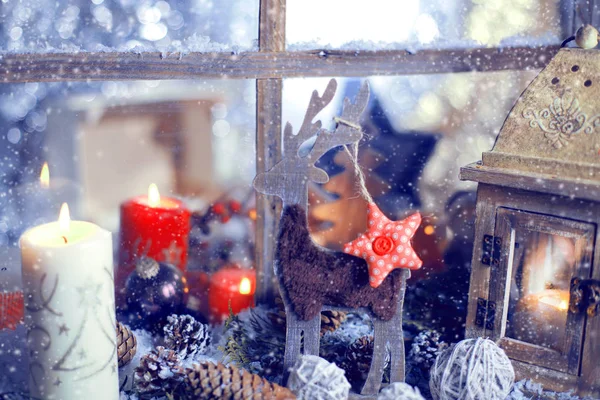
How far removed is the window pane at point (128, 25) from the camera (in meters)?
1.26

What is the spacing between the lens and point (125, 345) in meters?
1.24

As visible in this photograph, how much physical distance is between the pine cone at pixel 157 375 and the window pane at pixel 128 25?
2.02 feet

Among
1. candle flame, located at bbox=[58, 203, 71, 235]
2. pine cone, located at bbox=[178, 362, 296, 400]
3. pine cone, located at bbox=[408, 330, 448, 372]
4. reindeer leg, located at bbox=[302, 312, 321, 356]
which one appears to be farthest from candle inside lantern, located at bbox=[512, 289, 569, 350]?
candle flame, located at bbox=[58, 203, 71, 235]

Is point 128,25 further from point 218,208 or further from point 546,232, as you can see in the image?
point 546,232

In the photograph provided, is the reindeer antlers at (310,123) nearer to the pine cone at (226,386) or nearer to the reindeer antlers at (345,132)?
the reindeer antlers at (345,132)

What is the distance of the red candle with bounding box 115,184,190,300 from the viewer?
4.57ft

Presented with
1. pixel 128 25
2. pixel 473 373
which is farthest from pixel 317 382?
pixel 128 25

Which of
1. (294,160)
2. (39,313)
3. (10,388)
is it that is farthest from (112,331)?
(294,160)

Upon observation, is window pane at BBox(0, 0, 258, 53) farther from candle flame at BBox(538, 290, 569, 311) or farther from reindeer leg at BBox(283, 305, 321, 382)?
candle flame at BBox(538, 290, 569, 311)

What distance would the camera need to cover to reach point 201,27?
135 cm

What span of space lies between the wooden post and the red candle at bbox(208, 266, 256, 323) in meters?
0.04

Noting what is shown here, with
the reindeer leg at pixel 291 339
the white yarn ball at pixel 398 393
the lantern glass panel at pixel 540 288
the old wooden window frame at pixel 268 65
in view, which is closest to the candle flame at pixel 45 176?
the old wooden window frame at pixel 268 65

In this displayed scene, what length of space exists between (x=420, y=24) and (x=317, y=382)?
33.7 inches

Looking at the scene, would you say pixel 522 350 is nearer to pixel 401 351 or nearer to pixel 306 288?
pixel 401 351
